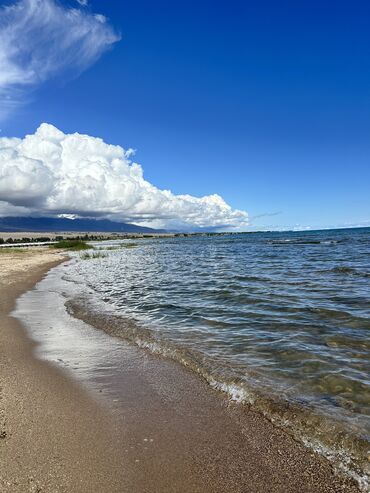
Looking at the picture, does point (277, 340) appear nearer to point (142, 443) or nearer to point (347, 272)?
point (142, 443)

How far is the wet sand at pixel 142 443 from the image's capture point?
418 cm

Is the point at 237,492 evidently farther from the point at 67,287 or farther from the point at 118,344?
the point at 67,287


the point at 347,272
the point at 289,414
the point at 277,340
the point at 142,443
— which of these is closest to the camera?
the point at 142,443

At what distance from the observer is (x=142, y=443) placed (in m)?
5.05

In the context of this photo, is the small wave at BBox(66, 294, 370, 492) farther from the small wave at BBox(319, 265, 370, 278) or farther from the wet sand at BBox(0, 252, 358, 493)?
the small wave at BBox(319, 265, 370, 278)

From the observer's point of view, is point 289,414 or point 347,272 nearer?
point 289,414

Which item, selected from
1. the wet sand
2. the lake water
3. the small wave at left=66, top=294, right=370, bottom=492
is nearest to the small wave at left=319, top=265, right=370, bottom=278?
the lake water

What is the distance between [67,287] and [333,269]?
1874 cm

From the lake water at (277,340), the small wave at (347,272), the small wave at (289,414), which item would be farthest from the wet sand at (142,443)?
the small wave at (347,272)

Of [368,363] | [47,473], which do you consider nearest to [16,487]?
[47,473]

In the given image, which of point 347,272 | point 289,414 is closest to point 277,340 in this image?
point 289,414

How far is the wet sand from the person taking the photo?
418 centimetres

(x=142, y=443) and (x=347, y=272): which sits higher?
(x=347, y=272)

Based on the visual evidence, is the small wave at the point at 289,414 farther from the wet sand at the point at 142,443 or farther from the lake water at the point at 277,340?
the wet sand at the point at 142,443
